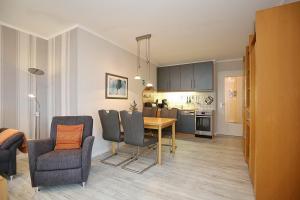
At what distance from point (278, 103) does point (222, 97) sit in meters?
4.12

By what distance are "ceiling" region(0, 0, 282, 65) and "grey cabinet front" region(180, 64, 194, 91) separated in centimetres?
167

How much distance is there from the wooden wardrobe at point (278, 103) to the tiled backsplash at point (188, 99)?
396cm

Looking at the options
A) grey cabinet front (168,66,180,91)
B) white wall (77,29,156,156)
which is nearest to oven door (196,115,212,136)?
grey cabinet front (168,66,180,91)

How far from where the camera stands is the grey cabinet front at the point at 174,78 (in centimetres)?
582

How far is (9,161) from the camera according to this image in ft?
7.34

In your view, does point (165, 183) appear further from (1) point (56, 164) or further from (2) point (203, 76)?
(2) point (203, 76)

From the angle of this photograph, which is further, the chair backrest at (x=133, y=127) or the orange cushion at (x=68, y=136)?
the chair backrest at (x=133, y=127)

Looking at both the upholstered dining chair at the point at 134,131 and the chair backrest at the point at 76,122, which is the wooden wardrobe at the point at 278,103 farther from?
the chair backrest at the point at 76,122

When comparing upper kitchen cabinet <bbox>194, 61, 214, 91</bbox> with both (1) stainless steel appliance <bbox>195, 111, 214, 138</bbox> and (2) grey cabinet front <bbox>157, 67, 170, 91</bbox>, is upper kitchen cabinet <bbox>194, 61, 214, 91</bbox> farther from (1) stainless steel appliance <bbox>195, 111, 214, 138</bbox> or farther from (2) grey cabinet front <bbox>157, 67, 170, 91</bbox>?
(2) grey cabinet front <bbox>157, 67, 170, 91</bbox>

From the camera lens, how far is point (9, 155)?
7.27 ft

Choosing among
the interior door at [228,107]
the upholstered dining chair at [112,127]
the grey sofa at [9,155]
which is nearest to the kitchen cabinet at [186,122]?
the interior door at [228,107]

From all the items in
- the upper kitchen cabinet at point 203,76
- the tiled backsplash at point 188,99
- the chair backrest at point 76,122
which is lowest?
the chair backrest at point 76,122

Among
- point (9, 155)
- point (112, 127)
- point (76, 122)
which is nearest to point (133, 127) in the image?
point (112, 127)

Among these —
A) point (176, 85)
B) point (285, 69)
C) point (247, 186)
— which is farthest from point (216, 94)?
point (285, 69)
